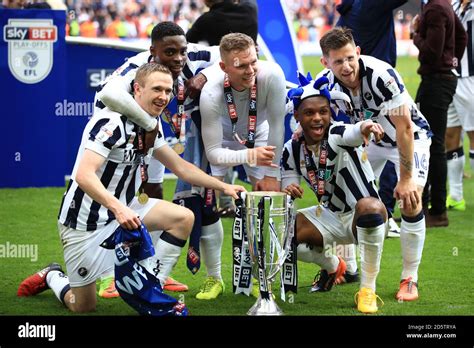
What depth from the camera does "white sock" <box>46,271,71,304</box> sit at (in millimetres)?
5918

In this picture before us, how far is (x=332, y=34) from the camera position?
6.16 metres

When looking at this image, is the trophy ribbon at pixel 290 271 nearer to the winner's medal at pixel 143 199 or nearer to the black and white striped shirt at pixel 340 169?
the black and white striped shirt at pixel 340 169

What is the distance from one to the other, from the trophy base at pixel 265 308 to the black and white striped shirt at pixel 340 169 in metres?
0.85

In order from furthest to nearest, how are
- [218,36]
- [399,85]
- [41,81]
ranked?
[41,81] < [218,36] < [399,85]

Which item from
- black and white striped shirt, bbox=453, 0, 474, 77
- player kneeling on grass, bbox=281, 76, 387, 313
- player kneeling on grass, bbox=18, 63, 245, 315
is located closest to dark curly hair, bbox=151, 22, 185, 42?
player kneeling on grass, bbox=18, 63, 245, 315

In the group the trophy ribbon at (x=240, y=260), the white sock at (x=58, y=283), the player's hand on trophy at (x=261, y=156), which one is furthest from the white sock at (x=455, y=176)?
the white sock at (x=58, y=283)

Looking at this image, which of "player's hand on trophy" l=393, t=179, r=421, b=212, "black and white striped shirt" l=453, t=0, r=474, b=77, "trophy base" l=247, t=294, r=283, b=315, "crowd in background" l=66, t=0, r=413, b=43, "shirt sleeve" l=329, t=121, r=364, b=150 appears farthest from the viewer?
"crowd in background" l=66, t=0, r=413, b=43

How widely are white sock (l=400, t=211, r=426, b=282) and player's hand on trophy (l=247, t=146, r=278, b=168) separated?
102 cm

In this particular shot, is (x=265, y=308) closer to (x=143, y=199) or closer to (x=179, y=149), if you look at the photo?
(x=143, y=199)

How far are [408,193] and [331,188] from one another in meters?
0.47

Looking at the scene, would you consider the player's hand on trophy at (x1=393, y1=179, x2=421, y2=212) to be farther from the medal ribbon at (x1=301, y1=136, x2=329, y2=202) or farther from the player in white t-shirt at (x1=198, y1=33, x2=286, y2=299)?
the player in white t-shirt at (x1=198, y1=33, x2=286, y2=299)

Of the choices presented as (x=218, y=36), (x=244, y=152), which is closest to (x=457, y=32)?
(x=218, y=36)
